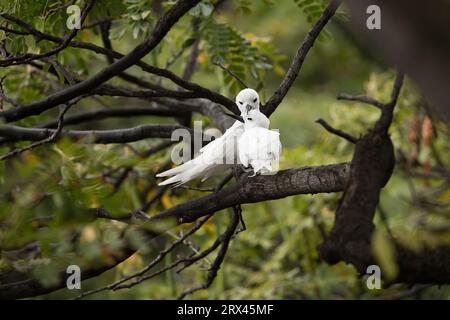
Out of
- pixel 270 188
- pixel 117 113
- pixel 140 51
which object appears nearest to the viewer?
pixel 140 51

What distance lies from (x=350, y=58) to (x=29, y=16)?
28.3 ft

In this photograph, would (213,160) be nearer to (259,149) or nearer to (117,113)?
(259,149)

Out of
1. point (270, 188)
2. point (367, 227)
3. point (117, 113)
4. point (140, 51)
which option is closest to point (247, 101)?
point (270, 188)

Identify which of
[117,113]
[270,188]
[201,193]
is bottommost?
[270,188]

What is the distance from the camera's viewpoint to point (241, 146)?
8.21ft

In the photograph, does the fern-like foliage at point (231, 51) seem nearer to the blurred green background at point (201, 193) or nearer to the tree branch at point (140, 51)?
the blurred green background at point (201, 193)

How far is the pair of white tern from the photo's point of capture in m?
2.45

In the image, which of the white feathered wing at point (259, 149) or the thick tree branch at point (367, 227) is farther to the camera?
the white feathered wing at point (259, 149)

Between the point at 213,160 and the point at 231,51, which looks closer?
the point at 213,160

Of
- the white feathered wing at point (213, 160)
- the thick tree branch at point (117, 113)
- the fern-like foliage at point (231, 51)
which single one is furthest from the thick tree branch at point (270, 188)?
the thick tree branch at point (117, 113)

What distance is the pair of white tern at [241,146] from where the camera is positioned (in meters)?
2.45

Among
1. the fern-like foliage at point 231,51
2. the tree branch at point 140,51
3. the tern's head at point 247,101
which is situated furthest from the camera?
the fern-like foliage at point 231,51

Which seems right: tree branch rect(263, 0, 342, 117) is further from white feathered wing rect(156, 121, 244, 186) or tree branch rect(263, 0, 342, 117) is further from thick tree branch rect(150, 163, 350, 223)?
thick tree branch rect(150, 163, 350, 223)
